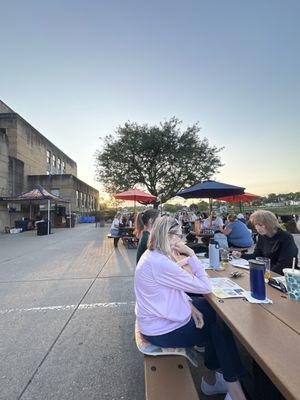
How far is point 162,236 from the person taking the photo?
7.53 feet

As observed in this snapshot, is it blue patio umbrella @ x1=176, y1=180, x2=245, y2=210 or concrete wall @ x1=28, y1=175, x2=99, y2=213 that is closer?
blue patio umbrella @ x1=176, y1=180, x2=245, y2=210

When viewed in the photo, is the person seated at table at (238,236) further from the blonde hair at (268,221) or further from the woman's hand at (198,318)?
the woman's hand at (198,318)

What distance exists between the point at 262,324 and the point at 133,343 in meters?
2.07

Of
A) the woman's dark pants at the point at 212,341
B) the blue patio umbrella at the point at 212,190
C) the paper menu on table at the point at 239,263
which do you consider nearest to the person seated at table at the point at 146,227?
the paper menu on table at the point at 239,263

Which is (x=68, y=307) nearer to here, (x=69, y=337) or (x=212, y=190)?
(x=69, y=337)

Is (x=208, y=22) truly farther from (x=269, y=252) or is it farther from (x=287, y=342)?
(x=287, y=342)

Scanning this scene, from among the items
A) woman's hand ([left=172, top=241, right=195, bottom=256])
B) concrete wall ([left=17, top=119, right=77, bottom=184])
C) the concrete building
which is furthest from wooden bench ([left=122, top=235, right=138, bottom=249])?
concrete wall ([left=17, top=119, right=77, bottom=184])

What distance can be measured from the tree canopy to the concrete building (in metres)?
5.51

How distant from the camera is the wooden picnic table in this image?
115 centimetres

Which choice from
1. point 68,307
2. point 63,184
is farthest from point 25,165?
point 68,307

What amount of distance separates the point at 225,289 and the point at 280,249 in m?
1.29

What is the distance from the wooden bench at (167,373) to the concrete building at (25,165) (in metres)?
21.6

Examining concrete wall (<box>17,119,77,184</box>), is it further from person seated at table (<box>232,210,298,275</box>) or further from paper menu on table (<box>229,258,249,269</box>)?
person seated at table (<box>232,210,298,275</box>)

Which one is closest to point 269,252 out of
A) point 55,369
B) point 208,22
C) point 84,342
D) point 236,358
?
point 236,358
